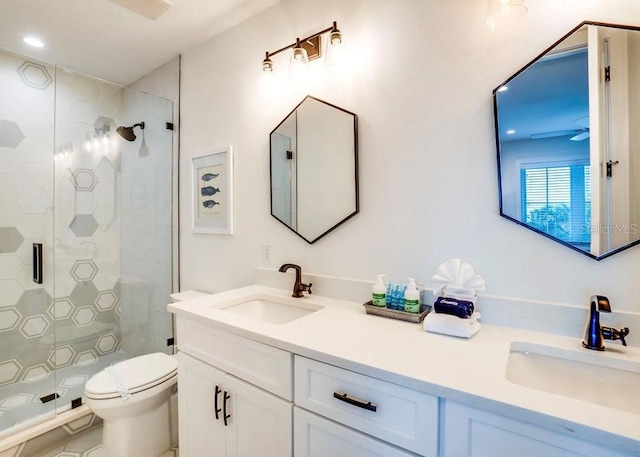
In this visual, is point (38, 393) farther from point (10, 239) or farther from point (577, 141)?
point (577, 141)

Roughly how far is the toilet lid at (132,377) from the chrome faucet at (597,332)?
186cm

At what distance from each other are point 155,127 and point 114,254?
1.10 metres

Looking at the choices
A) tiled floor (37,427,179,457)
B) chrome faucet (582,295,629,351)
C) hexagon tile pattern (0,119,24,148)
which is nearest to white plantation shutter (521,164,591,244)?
chrome faucet (582,295,629,351)

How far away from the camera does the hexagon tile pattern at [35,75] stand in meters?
2.18

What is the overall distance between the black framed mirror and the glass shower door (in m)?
2.85

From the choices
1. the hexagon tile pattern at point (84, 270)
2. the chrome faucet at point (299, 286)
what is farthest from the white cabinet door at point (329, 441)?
the hexagon tile pattern at point (84, 270)

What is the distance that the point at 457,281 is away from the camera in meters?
1.10

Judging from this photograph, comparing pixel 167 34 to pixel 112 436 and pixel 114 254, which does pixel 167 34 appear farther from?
pixel 112 436

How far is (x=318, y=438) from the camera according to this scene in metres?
0.94

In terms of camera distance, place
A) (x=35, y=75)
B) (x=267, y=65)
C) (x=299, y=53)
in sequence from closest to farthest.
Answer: (x=299, y=53) → (x=267, y=65) → (x=35, y=75)

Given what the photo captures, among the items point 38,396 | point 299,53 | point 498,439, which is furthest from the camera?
point 38,396

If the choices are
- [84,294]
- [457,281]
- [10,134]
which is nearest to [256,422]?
[457,281]

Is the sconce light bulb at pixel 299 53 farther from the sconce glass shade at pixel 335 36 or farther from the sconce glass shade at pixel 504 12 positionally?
the sconce glass shade at pixel 504 12

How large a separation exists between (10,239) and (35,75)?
1159 mm
